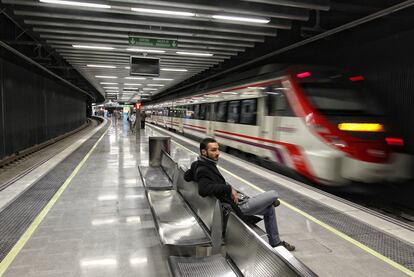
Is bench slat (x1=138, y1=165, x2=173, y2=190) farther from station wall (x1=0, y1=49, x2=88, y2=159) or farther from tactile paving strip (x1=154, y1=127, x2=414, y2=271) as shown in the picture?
station wall (x1=0, y1=49, x2=88, y2=159)

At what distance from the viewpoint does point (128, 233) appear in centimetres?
425

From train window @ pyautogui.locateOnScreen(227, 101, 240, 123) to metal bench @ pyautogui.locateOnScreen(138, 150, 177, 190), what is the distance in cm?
482

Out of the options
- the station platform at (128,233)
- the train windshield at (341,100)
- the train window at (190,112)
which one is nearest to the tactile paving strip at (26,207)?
the station platform at (128,233)

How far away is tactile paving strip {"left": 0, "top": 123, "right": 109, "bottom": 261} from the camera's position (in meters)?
4.02

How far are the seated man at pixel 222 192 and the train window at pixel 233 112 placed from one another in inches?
306

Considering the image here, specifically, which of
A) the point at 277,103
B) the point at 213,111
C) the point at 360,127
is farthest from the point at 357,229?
the point at 213,111

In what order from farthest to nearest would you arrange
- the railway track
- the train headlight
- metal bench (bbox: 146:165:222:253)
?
1. the railway track
2. the train headlight
3. metal bench (bbox: 146:165:222:253)

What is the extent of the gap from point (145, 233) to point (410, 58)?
6968mm

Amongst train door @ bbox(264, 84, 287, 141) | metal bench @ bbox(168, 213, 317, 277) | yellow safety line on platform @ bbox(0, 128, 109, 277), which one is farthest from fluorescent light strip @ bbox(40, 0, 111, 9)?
metal bench @ bbox(168, 213, 317, 277)

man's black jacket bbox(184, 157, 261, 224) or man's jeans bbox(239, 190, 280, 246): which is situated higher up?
man's black jacket bbox(184, 157, 261, 224)

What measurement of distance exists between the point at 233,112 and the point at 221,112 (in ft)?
4.76

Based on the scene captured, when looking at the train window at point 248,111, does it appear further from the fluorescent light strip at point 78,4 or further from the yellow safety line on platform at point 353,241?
the fluorescent light strip at point 78,4

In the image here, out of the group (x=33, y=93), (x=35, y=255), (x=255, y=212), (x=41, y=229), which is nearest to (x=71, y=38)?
(x=33, y=93)

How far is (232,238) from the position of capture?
9.32ft
